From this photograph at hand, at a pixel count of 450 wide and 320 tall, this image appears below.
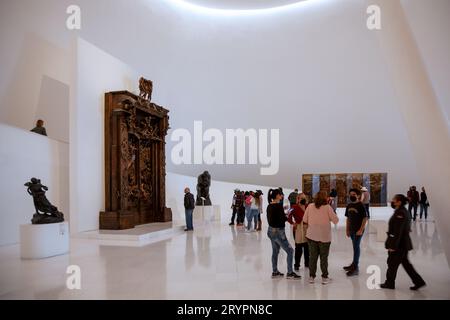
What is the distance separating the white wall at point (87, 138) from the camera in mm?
10766

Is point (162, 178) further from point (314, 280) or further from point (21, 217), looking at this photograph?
point (314, 280)

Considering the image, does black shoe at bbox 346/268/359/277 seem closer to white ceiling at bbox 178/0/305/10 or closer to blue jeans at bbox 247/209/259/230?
blue jeans at bbox 247/209/259/230

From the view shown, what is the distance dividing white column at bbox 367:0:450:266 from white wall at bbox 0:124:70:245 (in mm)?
8738

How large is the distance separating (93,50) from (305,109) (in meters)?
12.1

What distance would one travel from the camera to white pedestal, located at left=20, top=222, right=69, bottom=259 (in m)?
7.59

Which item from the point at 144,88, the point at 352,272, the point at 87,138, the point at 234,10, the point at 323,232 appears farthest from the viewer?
the point at 234,10

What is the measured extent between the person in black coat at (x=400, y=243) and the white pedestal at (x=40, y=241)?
6351 millimetres

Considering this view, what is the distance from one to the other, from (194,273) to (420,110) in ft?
14.3

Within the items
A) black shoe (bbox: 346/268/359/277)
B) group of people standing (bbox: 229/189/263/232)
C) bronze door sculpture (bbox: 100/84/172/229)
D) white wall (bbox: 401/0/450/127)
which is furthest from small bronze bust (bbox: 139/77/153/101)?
white wall (bbox: 401/0/450/127)

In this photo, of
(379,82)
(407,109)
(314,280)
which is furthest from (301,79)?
(314,280)

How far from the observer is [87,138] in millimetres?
11141

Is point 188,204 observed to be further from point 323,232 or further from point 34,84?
point 323,232

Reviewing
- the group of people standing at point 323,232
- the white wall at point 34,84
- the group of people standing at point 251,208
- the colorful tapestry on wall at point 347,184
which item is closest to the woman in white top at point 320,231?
the group of people standing at point 323,232

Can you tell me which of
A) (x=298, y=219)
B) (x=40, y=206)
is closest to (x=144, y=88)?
(x=40, y=206)
